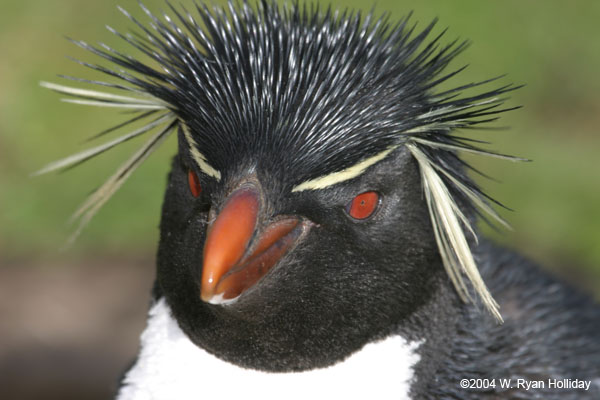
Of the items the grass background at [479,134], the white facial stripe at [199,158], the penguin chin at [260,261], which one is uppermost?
the white facial stripe at [199,158]

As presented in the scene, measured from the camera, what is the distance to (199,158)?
2168 millimetres

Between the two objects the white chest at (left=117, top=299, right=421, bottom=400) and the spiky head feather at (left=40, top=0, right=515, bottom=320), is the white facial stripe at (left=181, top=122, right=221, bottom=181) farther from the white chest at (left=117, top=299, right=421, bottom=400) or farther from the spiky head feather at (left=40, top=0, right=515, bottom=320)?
the white chest at (left=117, top=299, right=421, bottom=400)

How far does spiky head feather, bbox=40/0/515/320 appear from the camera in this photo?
2074 millimetres

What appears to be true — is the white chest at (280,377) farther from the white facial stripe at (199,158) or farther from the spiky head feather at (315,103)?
the white facial stripe at (199,158)

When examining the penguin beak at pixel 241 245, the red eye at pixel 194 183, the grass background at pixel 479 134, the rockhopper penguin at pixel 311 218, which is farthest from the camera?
the grass background at pixel 479 134

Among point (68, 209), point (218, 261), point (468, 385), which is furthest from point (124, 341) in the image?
point (218, 261)

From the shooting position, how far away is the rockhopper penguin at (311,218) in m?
2.06

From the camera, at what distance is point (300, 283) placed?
2109 millimetres

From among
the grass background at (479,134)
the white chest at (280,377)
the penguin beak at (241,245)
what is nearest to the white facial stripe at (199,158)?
the penguin beak at (241,245)

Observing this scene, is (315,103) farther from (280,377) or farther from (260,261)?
(280,377)

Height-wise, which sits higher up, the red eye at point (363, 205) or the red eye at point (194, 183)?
the red eye at point (363, 205)

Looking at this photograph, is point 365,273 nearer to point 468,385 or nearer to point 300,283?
point 300,283

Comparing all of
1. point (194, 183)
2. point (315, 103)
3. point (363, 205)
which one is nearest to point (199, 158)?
point (194, 183)

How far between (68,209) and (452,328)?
3752 millimetres
